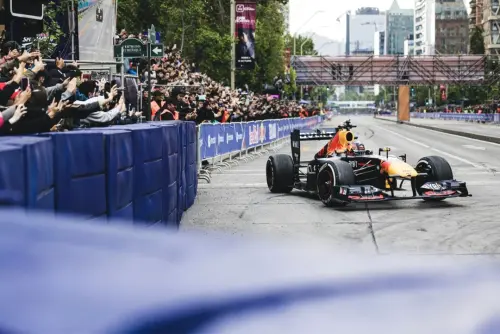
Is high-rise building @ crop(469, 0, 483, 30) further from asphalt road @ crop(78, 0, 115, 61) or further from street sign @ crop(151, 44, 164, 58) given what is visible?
street sign @ crop(151, 44, 164, 58)

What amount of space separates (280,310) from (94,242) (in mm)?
437

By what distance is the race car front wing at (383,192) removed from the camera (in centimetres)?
1273

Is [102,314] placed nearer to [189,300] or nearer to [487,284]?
[189,300]

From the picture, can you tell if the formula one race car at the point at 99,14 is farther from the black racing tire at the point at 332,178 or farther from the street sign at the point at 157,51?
the black racing tire at the point at 332,178

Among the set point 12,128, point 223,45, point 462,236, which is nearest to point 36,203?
point 12,128

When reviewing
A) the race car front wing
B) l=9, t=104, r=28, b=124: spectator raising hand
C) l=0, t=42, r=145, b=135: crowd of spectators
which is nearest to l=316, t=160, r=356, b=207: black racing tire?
the race car front wing

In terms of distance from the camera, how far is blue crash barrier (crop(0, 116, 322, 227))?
13.3ft

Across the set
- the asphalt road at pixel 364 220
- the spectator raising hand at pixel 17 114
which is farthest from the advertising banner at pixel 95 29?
A: the spectator raising hand at pixel 17 114

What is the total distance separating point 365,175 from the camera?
13.9 metres

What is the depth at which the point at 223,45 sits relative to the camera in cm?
4691

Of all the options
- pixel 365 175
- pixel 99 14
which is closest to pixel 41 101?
pixel 365 175

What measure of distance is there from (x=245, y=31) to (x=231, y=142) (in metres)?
17.7

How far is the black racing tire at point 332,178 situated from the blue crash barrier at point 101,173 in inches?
87.2

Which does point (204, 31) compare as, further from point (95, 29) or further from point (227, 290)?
point (227, 290)
